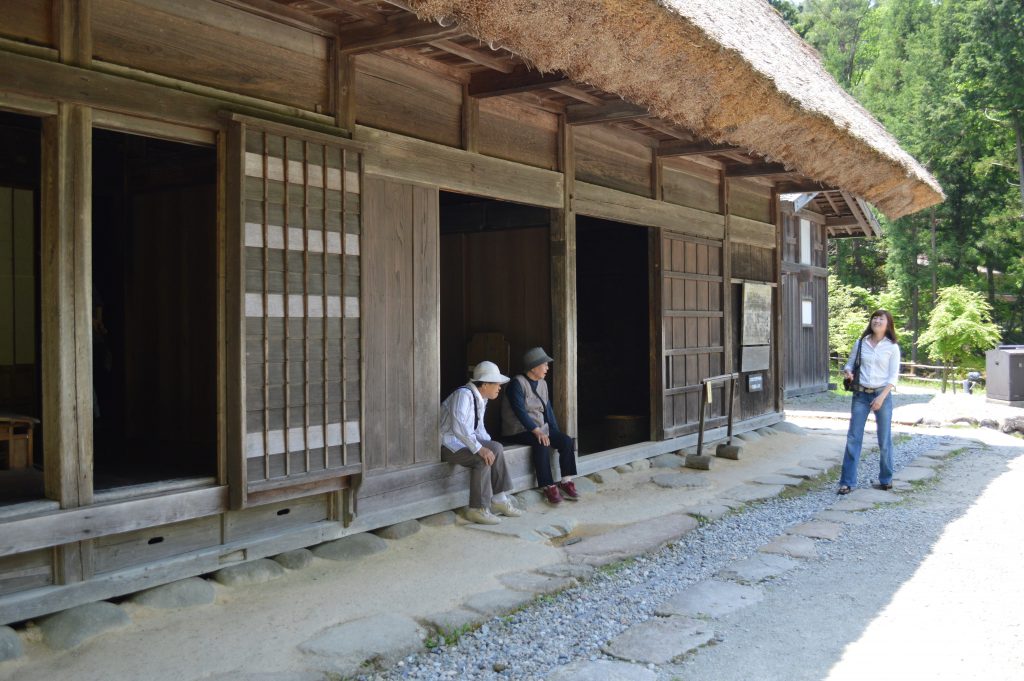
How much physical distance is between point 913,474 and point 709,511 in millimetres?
2799

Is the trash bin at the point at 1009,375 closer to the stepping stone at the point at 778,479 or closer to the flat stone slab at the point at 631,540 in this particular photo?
the stepping stone at the point at 778,479

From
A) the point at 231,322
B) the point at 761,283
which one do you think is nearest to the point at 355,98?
the point at 231,322

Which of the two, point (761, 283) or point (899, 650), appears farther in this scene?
point (761, 283)

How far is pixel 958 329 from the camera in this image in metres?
18.2

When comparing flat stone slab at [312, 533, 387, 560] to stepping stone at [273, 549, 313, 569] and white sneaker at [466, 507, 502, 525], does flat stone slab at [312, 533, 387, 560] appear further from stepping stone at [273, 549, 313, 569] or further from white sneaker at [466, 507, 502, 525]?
white sneaker at [466, 507, 502, 525]

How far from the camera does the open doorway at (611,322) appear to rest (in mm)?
9602

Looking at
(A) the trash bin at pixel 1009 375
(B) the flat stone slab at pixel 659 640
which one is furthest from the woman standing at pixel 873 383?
(A) the trash bin at pixel 1009 375

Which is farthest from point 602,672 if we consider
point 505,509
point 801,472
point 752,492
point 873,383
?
point 801,472

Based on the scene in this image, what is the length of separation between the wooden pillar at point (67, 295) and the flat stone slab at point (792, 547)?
12.7ft

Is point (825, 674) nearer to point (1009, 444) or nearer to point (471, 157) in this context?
point (471, 157)

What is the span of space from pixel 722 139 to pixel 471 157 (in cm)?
186

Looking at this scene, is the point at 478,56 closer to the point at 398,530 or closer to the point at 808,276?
the point at 398,530

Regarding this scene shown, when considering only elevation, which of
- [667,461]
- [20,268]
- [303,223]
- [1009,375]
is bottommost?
[667,461]

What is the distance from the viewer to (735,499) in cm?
683
